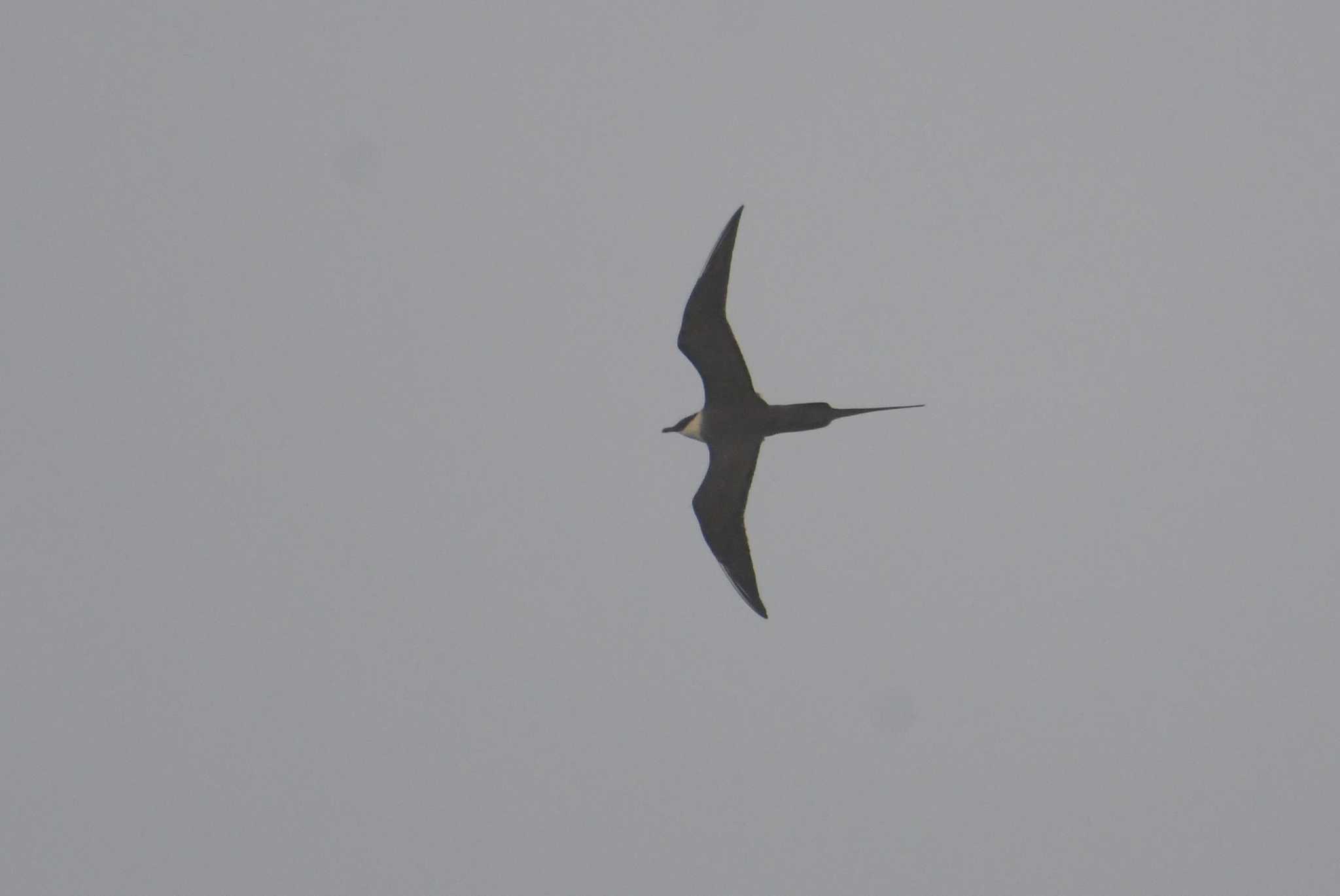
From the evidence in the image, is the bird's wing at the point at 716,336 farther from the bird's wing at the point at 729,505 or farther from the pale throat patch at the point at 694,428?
the bird's wing at the point at 729,505

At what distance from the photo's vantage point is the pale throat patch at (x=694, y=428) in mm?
20672

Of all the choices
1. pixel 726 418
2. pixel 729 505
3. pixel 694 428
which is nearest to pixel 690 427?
pixel 694 428

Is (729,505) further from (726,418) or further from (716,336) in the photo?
(716,336)

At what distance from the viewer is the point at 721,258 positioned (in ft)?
62.2

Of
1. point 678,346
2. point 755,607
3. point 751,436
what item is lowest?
point 755,607

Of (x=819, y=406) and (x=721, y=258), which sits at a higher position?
(x=721, y=258)

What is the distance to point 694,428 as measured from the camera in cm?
2081

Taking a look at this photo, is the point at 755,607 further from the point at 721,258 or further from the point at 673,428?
the point at 721,258

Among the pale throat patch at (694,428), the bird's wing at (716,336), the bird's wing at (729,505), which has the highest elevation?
the bird's wing at (716,336)

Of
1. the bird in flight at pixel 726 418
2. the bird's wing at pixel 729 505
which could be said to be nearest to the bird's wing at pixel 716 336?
the bird in flight at pixel 726 418

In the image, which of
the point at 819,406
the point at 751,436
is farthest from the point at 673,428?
the point at 819,406

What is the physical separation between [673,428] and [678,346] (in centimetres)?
142

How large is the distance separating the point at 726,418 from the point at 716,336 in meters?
1.33

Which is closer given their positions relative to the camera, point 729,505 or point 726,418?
point 726,418
